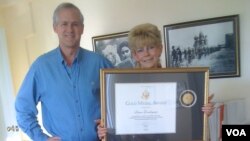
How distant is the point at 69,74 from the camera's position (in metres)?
1.46

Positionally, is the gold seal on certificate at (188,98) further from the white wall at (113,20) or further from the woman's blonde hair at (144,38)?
the white wall at (113,20)

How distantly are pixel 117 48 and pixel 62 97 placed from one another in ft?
3.08

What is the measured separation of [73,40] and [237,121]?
3.81 ft

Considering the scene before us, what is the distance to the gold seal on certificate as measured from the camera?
1.27m

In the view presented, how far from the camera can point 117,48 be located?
90.4 inches

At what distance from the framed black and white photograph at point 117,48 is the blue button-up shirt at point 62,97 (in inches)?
30.8

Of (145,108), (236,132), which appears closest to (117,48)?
(145,108)

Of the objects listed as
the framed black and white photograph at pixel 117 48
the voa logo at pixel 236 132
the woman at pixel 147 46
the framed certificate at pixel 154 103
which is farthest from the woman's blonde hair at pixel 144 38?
the framed black and white photograph at pixel 117 48

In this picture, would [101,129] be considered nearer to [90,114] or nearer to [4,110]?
[90,114]

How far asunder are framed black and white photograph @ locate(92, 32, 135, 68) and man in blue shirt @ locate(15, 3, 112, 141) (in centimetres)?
78

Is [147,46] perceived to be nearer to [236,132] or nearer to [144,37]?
[144,37]

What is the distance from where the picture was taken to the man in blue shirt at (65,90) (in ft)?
4.74

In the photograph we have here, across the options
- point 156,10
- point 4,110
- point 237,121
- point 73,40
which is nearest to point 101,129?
point 73,40

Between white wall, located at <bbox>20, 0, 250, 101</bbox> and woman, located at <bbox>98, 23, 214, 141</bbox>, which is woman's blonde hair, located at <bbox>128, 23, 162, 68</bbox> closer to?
woman, located at <bbox>98, 23, 214, 141</bbox>
